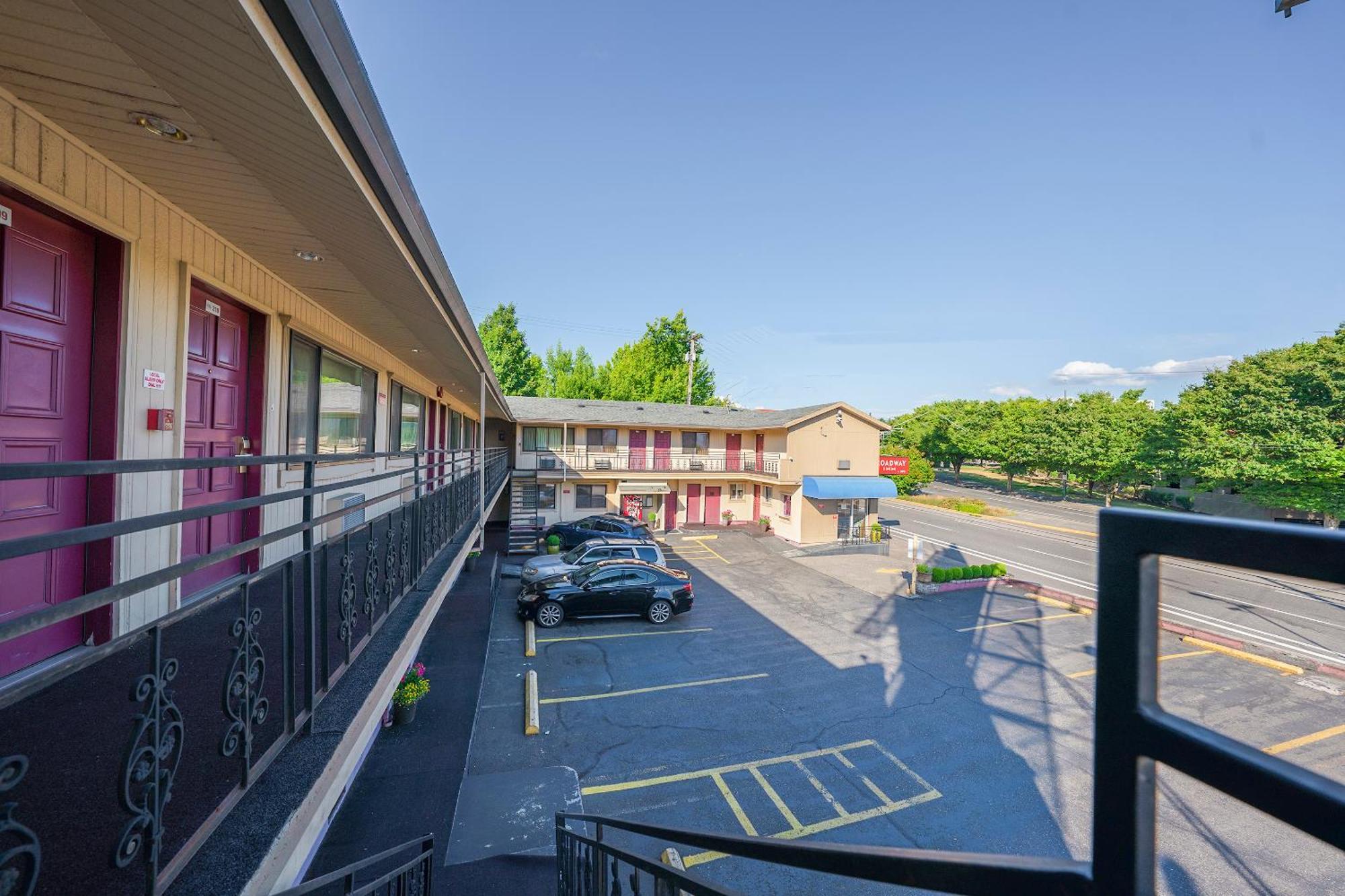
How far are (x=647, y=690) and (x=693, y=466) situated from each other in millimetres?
17547

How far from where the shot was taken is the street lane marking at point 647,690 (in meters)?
10.1

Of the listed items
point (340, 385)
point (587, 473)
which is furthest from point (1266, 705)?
point (587, 473)

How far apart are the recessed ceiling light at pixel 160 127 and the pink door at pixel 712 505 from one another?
27.0 metres

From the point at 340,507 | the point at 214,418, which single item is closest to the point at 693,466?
the point at 340,507

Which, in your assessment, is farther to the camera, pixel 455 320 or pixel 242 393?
pixel 455 320

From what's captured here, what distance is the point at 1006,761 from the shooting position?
8.83 meters

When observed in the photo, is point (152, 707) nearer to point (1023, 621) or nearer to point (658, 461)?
point (1023, 621)

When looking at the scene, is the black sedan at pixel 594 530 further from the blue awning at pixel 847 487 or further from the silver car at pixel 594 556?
the blue awning at pixel 847 487

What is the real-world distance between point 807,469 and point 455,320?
2172cm

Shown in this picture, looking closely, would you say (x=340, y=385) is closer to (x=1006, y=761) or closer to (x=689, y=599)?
(x=689, y=599)

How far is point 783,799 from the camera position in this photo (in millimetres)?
7680

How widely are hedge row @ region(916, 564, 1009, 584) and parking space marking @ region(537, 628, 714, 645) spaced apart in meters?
8.98

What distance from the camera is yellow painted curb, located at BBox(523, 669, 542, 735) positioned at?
8.96 metres

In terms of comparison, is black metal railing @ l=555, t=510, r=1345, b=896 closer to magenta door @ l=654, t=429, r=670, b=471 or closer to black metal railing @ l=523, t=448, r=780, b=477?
black metal railing @ l=523, t=448, r=780, b=477
